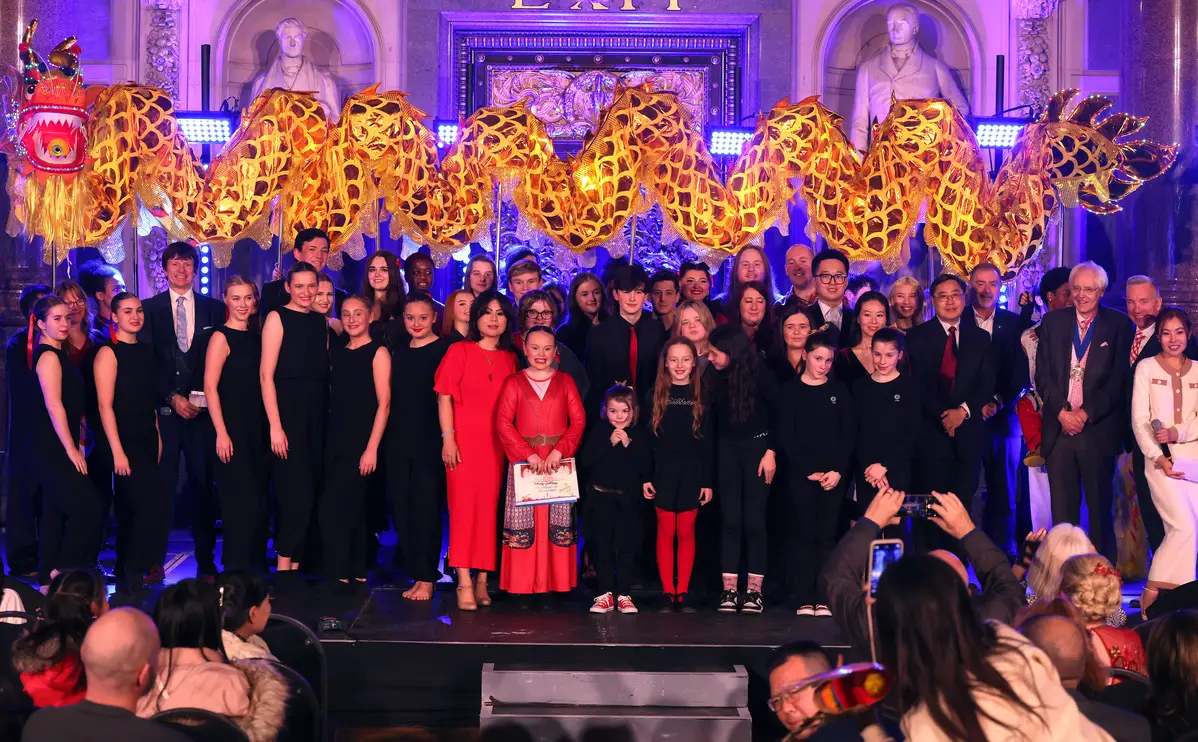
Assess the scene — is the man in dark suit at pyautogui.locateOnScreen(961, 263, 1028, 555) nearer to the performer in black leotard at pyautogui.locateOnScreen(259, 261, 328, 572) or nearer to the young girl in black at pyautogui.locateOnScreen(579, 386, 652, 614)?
the young girl in black at pyautogui.locateOnScreen(579, 386, 652, 614)

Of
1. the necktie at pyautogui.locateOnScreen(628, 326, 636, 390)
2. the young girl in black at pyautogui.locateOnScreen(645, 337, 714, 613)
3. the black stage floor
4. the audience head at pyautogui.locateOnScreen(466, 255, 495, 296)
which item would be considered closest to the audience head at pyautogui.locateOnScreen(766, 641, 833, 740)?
the black stage floor

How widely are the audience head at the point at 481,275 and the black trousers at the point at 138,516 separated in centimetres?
178

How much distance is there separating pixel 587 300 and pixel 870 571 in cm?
375

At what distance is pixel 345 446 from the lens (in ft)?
21.0

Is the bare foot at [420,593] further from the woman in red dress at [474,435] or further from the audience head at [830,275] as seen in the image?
the audience head at [830,275]

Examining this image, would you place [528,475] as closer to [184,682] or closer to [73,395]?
[73,395]

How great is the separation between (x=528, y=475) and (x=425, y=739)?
4.51 feet

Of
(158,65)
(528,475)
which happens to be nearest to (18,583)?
(528,475)

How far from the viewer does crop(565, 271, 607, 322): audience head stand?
689 centimetres

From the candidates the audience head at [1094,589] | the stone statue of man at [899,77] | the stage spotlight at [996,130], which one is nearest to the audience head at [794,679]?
the audience head at [1094,589]

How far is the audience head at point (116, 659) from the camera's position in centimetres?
301

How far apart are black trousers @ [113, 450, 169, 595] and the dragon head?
1582 mm

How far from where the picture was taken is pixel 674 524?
6102mm

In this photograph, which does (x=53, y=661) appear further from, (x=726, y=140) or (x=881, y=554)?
(x=726, y=140)
